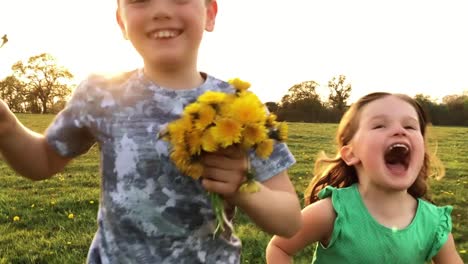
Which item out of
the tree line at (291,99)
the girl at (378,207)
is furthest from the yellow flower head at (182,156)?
the tree line at (291,99)

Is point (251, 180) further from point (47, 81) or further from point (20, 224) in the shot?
point (47, 81)

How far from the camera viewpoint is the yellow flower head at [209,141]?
5.68ft

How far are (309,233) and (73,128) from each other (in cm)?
167

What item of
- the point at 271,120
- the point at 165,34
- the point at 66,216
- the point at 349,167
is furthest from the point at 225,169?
the point at 66,216

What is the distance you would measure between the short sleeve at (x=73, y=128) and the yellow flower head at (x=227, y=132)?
2.12 feet

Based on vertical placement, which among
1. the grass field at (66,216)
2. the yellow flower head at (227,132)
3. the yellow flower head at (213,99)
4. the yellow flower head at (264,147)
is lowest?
the grass field at (66,216)

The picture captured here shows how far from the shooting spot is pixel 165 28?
6.81 feet

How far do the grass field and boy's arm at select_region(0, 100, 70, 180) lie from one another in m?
2.44

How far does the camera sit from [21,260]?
5.47 m

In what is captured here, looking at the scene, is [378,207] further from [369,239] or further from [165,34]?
[165,34]

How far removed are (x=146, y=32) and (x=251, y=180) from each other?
612 millimetres

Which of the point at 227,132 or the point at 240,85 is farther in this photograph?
the point at 240,85

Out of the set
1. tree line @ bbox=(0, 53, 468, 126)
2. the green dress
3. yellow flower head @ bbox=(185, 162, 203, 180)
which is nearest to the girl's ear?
the green dress

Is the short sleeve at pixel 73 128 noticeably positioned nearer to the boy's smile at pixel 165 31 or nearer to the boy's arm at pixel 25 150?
the boy's arm at pixel 25 150
